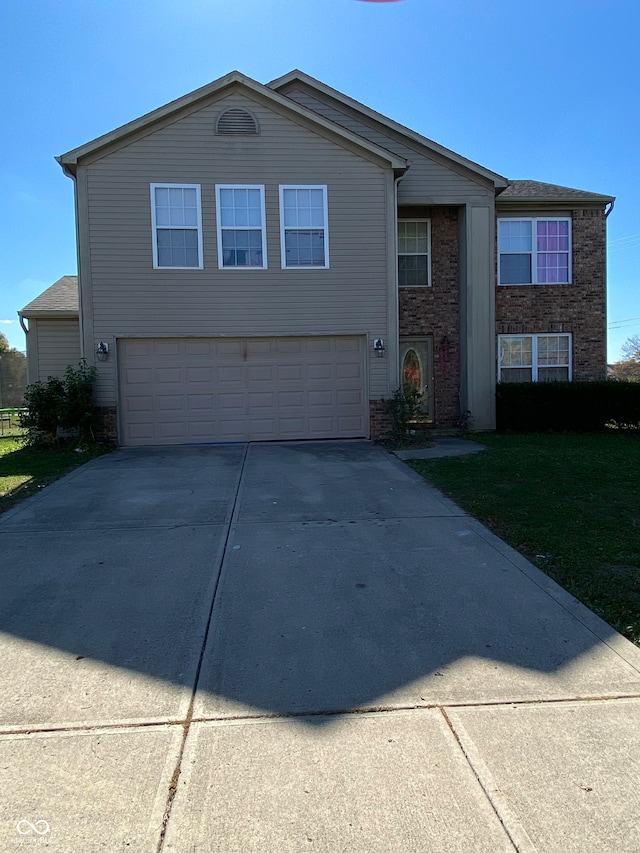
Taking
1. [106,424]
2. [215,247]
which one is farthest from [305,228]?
[106,424]

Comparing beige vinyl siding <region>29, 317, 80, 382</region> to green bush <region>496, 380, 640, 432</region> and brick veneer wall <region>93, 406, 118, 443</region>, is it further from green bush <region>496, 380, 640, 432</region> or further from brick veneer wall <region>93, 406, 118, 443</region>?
green bush <region>496, 380, 640, 432</region>

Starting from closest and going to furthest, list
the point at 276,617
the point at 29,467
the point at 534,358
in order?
the point at 276,617 < the point at 29,467 < the point at 534,358

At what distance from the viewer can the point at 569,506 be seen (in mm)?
6637

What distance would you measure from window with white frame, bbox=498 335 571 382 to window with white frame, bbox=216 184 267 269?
6.85 meters

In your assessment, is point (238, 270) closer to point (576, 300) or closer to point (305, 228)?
point (305, 228)

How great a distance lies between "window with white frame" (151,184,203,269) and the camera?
1222cm

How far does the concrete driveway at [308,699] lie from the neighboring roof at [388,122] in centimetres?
1099

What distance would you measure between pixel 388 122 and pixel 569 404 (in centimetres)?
794

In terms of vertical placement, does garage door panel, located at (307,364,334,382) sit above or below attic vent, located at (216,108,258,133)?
below

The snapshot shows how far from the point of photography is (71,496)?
7734 mm

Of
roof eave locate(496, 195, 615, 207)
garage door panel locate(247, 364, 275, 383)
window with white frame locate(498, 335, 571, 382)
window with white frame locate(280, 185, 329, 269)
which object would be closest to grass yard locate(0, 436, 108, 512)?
garage door panel locate(247, 364, 275, 383)

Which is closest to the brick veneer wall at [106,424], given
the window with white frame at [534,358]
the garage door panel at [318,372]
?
the garage door panel at [318,372]
